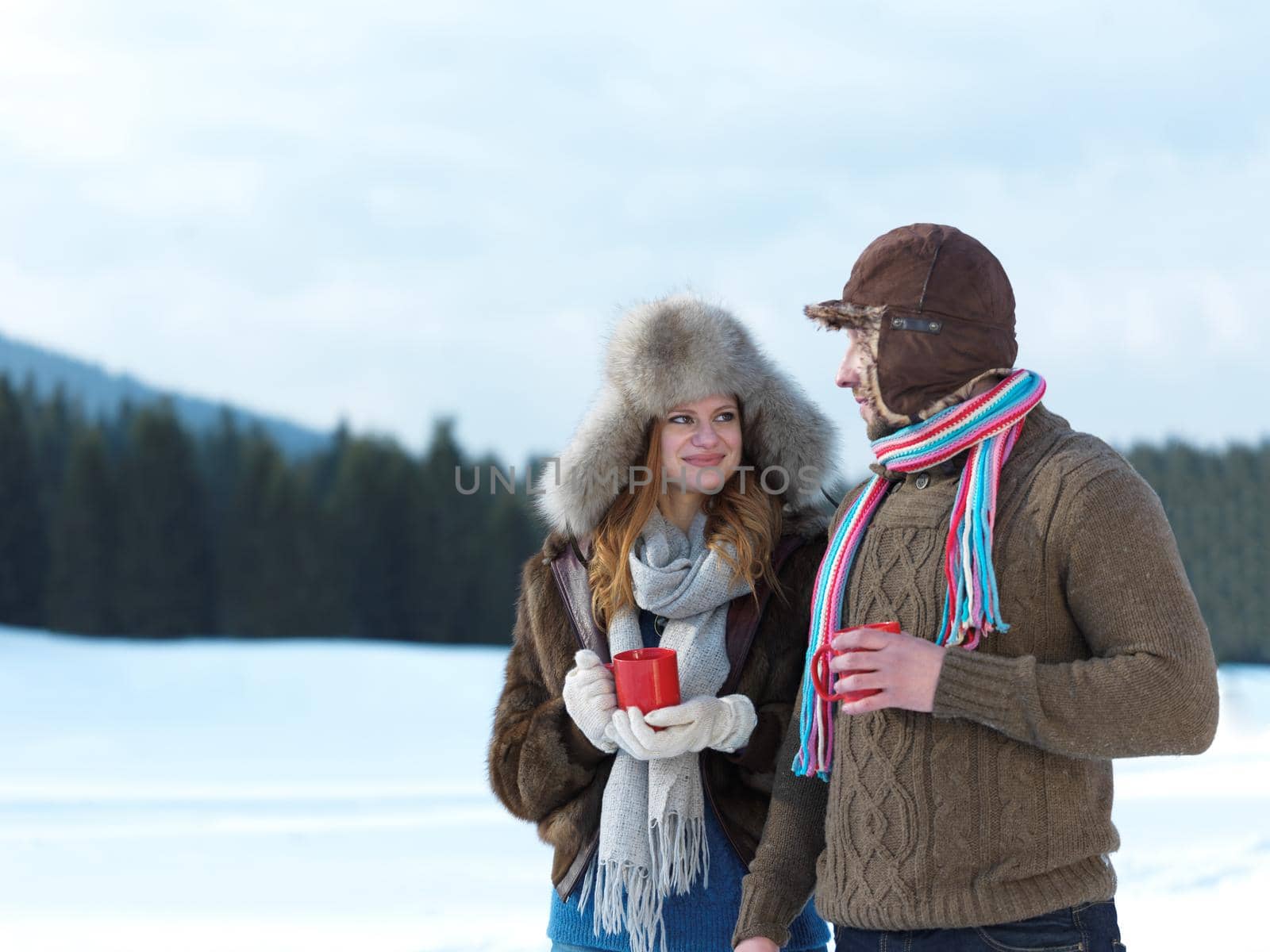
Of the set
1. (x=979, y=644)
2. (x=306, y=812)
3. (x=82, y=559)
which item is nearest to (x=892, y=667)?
(x=979, y=644)

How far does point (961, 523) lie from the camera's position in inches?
68.1

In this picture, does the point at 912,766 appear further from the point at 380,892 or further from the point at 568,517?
the point at 380,892

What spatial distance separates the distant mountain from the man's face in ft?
28.0

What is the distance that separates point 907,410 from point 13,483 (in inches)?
370

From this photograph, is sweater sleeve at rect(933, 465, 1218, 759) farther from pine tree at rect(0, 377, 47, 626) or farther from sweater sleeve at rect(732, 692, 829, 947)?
pine tree at rect(0, 377, 47, 626)

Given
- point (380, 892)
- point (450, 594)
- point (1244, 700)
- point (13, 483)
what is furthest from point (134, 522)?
point (1244, 700)

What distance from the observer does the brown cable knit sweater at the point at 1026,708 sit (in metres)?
1.59

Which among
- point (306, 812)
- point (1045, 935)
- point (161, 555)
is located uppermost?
point (161, 555)

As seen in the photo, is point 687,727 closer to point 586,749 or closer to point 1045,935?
point 586,749

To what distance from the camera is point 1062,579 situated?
1.69m

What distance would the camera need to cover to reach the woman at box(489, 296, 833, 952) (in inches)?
99.3

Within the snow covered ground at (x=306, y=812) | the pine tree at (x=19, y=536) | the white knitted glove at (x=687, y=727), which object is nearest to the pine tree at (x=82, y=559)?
the pine tree at (x=19, y=536)

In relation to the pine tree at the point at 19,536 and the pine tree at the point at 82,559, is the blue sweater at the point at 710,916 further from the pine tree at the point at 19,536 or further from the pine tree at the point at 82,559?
the pine tree at the point at 19,536

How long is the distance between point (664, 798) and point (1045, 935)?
0.97m
